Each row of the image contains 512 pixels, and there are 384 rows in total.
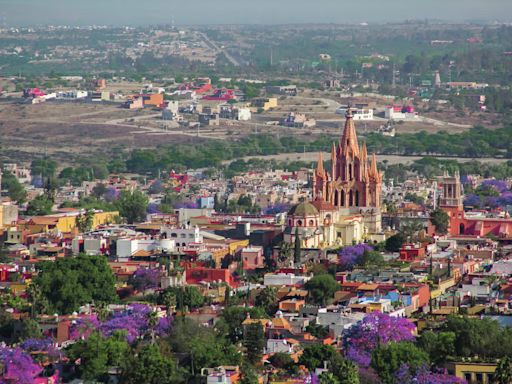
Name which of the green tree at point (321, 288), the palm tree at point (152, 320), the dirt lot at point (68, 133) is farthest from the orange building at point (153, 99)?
the palm tree at point (152, 320)

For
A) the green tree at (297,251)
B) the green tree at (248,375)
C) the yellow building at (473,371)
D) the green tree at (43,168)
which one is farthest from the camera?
the green tree at (43,168)

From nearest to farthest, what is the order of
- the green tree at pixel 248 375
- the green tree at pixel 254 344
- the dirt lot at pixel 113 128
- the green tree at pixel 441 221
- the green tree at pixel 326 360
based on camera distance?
the green tree at pixel 248 375, the green tree at pixel 326 360, the green tree at pixel 254 344, the green tree at pixel 441 221, the dirt lot at pixel 113 128

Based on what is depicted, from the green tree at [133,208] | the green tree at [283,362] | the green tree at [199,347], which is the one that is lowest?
the green tree at [133,208]

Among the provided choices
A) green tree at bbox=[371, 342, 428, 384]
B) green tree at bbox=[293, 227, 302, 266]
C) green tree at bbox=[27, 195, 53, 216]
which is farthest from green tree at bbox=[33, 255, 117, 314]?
green tree at bbox=[27, 195, 53, 216]

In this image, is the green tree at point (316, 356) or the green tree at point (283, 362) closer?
the green tree at point (316, 356)

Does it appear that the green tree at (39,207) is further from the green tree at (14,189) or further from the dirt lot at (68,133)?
the dirt lot at (68,133)

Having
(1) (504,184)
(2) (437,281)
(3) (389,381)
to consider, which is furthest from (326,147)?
(3) (389,381)

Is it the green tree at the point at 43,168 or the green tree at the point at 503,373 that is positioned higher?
the green tree at the point at 503,373
